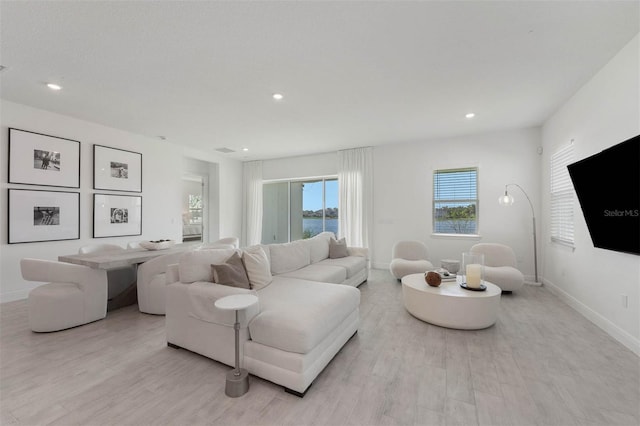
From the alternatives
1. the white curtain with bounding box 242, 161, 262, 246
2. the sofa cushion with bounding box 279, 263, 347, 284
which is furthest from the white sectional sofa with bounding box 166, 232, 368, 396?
the white curtain with bounding box 242, 161, 262, 246

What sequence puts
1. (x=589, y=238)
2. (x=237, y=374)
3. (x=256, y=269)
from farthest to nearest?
1. (x=589, y=238)
2. (x=256, y=269)
3. (x=237, y=374)

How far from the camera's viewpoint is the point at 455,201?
553 cm

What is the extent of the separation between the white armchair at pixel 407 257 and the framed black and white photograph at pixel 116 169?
16.9 feet

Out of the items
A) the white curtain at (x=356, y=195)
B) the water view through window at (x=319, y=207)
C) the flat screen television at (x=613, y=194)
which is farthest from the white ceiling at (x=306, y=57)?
the water view through window at (x=319, y=207)

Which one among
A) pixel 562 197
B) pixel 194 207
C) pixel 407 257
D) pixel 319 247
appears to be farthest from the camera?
pixel 194 207

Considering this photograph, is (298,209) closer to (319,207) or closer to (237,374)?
(319,207)

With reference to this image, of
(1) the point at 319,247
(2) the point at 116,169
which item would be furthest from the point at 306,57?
(2) the point at 116,169

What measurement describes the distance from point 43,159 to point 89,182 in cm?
64

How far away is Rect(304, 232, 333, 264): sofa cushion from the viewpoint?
4.48 m

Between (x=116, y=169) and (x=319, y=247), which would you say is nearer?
(x=319, y=247)

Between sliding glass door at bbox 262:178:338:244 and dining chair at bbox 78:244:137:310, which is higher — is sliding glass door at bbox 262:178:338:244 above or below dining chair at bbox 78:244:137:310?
above

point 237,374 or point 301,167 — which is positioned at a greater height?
point 301,167

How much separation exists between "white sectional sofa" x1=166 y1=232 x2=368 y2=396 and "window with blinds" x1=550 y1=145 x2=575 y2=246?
11.1 ft

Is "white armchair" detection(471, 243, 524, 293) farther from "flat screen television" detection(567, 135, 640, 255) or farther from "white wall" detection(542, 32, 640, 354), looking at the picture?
"flat screen television" detection(567, 135, 640, 255)
